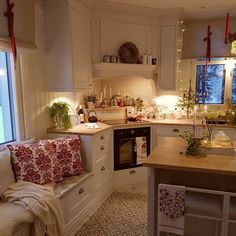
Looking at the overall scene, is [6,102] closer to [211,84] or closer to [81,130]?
[81,130]

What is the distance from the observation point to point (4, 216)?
5.84 feet

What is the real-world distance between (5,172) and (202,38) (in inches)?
145

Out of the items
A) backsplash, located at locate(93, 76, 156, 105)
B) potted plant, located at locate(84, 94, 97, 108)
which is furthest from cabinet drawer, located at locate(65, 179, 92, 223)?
backsplash, located at locate(93, 76, 156, 105)

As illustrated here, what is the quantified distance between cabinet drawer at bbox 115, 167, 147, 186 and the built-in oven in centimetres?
8

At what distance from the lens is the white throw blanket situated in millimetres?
1944

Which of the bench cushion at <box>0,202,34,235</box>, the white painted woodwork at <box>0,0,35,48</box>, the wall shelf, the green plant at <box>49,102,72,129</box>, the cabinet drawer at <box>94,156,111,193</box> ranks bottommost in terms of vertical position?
the cabinet drawer at <box>94,156,111,193</box>

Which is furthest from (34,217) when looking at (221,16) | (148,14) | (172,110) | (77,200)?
(221,16)

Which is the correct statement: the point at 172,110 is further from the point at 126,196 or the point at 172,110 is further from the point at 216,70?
the point at 126,196

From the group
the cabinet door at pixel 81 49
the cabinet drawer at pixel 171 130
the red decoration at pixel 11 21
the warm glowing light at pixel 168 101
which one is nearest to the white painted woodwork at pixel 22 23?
the red decoration at pixel 11 21

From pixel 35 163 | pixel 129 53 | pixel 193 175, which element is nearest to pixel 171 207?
pixel 193 175

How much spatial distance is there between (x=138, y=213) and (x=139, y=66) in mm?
2222

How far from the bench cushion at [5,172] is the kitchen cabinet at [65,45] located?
1222 mm

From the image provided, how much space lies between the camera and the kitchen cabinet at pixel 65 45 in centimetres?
302

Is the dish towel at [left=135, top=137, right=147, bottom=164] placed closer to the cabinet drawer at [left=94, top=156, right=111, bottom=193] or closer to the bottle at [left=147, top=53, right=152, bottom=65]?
the cabinet drawer at [left=94, top=156, right=111, bottom=193]
